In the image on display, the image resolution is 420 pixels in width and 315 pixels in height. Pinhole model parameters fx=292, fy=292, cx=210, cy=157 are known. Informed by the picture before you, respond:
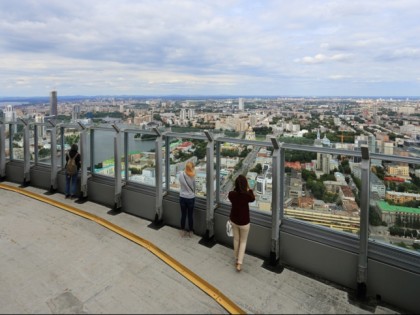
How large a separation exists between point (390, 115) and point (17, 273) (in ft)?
29.4

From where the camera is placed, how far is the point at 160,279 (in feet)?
15.7

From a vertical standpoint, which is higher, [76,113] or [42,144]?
[76,113]

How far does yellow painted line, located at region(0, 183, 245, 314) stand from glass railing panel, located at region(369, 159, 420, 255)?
2.48 metres

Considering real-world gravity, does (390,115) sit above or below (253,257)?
above

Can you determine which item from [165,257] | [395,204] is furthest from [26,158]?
[395,204]

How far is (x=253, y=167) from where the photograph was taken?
5688 millimetres

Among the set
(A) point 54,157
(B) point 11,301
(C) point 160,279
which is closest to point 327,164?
(C) point 160,279

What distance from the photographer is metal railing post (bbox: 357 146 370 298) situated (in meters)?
4.43

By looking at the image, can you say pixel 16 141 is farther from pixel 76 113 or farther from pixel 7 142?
pixel 76 113

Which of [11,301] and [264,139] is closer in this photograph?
[11,301]

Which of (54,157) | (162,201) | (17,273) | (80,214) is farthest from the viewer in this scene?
(54,157)

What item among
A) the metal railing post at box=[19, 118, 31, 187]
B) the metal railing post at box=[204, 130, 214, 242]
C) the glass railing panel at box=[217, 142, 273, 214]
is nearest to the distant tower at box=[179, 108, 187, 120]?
the metal railing post at box=[204, 130, 214, 242]

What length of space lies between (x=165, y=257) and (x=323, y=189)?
310 cm

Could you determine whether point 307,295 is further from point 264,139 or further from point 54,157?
point 54,157
